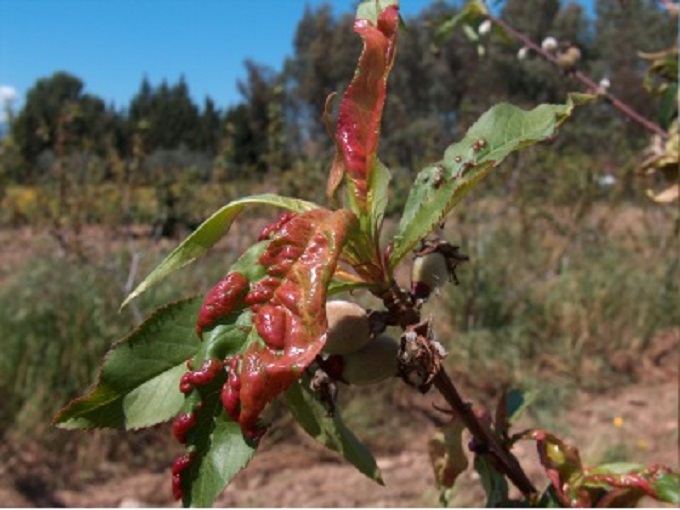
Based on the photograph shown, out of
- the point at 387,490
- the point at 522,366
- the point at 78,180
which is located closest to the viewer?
the point at 387,490

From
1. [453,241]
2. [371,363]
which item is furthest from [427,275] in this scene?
[453,241]

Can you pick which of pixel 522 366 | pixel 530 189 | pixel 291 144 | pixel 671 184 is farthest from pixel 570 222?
pixel 291 144

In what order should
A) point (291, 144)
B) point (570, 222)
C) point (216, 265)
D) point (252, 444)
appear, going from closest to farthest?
1. point (252, 444)
2. point (216, 265)
3. point (570, 222)
4. point (291, 144)

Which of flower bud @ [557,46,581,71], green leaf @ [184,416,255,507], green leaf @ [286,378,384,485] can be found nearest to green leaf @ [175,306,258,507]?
green leaf @ [184,416,255,507]

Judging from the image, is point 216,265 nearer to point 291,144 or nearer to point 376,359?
point 376,359

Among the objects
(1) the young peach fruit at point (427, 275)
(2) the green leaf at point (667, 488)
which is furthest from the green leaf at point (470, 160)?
(2) the green leaf at point (667, 488)

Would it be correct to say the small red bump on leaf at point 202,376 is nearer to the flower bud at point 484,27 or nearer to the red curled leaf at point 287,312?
the red curled leaf at point 287,312

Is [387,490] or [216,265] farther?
[216,265]

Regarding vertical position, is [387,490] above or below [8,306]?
below

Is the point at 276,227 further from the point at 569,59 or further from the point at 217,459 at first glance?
the point at 569,59
